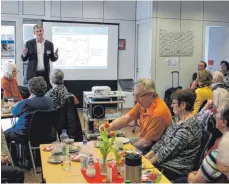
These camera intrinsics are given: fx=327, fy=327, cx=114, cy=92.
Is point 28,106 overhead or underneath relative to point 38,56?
underneath

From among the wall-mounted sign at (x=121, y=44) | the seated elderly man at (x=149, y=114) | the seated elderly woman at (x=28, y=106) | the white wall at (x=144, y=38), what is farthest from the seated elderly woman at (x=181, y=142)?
the wall-mounted sign at (x=121, y=44)

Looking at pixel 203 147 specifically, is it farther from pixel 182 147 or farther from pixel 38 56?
pixel 38 56

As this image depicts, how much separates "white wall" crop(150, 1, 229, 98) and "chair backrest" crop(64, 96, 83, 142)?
3687 millimetres

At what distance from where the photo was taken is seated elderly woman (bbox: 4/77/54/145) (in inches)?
144

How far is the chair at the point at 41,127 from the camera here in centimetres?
359

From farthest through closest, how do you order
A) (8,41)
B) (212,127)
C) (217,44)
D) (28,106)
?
(217,44) < (8,41) < (28,106) < (212,127)

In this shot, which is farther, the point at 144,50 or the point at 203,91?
the point at 144,50

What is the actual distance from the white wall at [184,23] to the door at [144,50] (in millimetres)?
159

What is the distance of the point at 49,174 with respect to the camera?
2.25m

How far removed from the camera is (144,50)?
791 cm

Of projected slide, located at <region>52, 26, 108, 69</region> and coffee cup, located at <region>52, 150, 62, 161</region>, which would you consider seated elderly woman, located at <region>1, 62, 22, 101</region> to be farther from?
coffee cup, located at <region>52, 150, 62, 161</region>

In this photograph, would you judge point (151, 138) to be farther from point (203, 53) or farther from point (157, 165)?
point (203, 53)

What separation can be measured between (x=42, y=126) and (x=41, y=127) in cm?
2

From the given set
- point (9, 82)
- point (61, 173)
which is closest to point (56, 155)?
point (61, 173)
